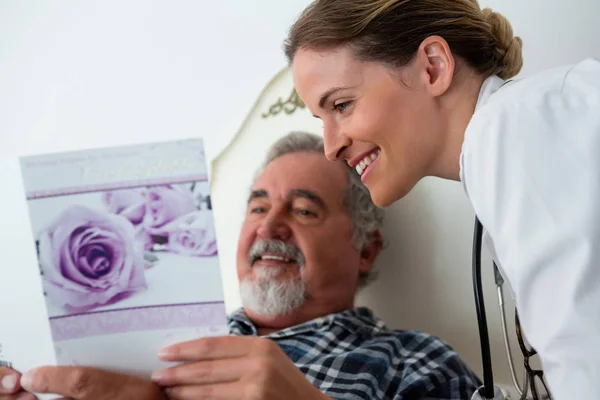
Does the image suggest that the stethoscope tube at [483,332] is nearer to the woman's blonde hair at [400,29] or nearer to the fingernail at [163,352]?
the woman's blonde hair at [400,29]

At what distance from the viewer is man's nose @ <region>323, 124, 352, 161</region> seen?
0.96 metres

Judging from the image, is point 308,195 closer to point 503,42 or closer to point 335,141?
point 335,141

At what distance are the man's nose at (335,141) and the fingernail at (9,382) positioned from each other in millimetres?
540

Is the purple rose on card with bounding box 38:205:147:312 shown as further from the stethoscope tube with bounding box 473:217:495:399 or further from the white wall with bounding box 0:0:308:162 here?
the white wall with bounding box 0:0:308:162

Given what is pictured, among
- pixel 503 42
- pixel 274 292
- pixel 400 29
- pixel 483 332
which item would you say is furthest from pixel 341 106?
pixel 274 292

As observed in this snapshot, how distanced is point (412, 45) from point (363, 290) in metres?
0.72

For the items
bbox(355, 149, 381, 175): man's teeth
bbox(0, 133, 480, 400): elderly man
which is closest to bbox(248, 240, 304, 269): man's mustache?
bbox(0, 133, 480, 400): elderly man

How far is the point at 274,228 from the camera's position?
52.0 inches

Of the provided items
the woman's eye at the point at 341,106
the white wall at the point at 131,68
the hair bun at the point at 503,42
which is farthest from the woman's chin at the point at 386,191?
the white wall at the point at 131,68

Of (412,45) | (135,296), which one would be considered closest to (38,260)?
(135,296)

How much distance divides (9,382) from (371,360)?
0.62 metres

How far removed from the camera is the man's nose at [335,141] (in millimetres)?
964

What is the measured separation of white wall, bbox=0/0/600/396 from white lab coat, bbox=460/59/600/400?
65 cm

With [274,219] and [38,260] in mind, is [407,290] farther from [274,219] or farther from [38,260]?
[38,260]
